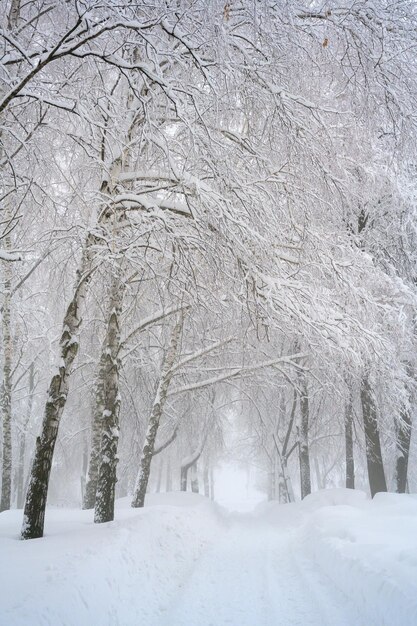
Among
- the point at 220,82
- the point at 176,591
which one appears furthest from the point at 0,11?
the point at 176,591

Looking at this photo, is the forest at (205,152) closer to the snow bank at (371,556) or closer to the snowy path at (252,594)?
the snowy path at (252,594)

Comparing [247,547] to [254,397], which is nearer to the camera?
[247,547]

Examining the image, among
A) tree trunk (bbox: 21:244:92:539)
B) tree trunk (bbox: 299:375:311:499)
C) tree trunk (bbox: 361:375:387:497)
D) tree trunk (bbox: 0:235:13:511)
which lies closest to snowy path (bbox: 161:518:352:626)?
tree trunk (bbox: 21:244:92:539)

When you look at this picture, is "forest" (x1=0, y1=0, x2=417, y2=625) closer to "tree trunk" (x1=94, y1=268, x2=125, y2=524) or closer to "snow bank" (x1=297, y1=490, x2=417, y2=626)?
"tree trunk" (x1=94, y1=268, x2=125, y2=524)

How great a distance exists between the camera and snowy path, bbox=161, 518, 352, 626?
4230mm

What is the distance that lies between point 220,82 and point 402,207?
7.98m

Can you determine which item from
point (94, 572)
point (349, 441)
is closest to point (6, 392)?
point (94, 572)

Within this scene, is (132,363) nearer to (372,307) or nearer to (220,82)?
(372,307)

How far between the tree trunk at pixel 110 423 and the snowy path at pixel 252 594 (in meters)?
2.00

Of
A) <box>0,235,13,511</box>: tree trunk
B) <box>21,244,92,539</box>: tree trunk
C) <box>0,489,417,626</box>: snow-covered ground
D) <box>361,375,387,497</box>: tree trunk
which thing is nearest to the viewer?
<box>0,489,417,626</box>: snow-covered ground

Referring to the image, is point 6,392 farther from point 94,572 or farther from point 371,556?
point 371,556

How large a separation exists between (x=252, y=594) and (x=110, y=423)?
387cm

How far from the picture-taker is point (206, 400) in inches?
536

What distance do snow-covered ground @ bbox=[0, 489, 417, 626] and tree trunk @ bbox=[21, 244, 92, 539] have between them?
35cm
